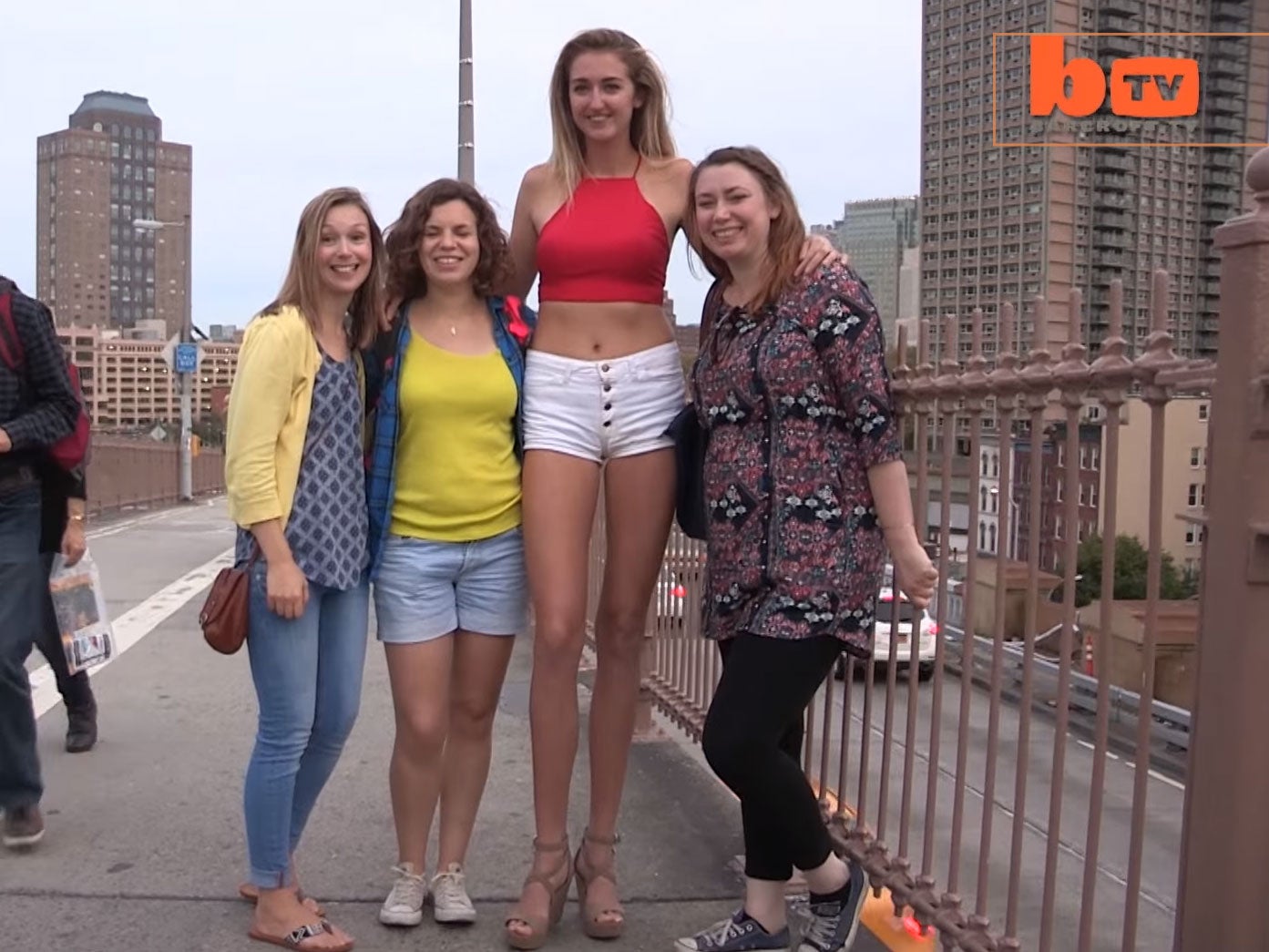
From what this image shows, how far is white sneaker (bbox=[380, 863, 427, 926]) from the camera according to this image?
130 inches

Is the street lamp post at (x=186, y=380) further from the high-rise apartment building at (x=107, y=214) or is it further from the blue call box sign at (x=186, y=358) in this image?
the high-rise apartment building at (x=107, y=214)

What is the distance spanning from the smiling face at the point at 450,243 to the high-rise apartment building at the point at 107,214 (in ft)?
186

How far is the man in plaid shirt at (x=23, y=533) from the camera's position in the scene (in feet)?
12.2

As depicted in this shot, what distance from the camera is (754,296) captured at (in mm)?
2932

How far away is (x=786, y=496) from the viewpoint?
2781 millimetres

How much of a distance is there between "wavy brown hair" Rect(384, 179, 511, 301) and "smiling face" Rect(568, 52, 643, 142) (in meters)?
0.35

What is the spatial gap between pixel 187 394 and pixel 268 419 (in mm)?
31649

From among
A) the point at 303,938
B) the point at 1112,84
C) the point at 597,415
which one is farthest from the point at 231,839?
the point at 1112,84

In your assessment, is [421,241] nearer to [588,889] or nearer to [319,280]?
[319,280]

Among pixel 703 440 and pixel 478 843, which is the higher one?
pixel 703 440

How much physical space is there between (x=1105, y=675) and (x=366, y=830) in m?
2.57

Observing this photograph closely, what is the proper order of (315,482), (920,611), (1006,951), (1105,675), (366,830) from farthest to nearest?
(366,830), (315,482), (920,611), (1006,951), (1105,675)

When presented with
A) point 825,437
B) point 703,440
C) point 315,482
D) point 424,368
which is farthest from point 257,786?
point 825,437

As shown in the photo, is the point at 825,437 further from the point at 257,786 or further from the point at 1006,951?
the point at 257,786
